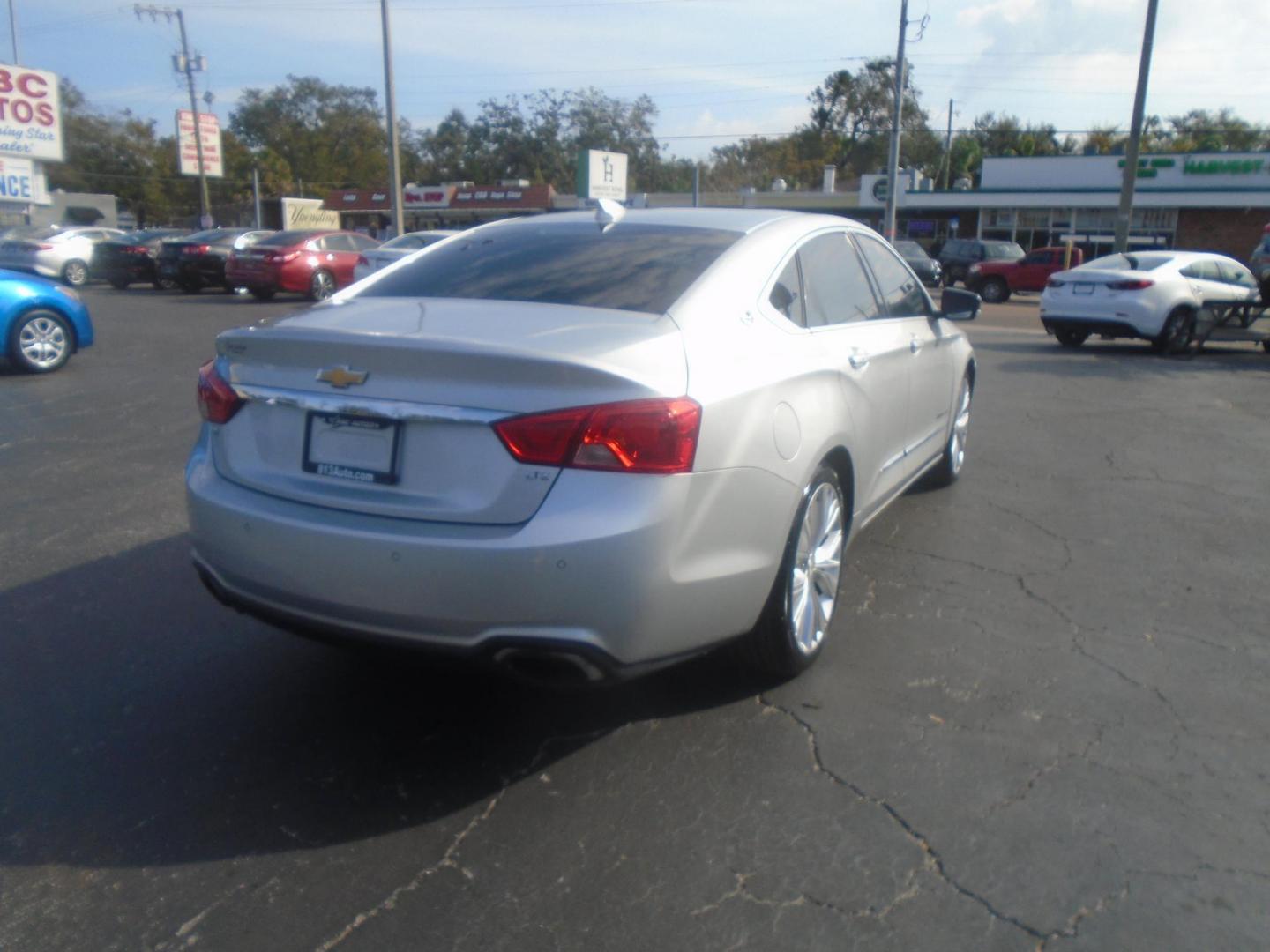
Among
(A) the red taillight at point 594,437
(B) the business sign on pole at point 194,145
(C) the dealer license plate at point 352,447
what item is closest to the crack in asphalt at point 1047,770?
(A) the red taillight at point 594,437

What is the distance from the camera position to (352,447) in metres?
3.12

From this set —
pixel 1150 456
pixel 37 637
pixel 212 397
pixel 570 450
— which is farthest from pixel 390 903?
pixel 1150 456

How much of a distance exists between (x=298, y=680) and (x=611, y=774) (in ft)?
4.31

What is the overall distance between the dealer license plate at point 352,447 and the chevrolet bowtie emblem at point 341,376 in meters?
0.09

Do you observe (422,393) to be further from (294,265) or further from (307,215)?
(307,215)

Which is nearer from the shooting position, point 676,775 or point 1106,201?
point 676,775

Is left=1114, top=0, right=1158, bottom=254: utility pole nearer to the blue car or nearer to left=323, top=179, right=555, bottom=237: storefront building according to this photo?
the blue car

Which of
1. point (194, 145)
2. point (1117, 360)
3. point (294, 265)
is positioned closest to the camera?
point (1117, 360)

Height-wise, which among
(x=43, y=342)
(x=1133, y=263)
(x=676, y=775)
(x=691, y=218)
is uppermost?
(x=691, y=218)

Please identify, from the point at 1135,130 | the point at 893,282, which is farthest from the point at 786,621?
the point at 1135,130

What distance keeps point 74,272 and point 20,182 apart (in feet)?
8.26

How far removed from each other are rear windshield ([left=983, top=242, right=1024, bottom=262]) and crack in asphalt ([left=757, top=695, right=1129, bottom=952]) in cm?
3089

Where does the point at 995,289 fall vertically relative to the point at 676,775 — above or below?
below

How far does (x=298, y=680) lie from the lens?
3.93 metres
